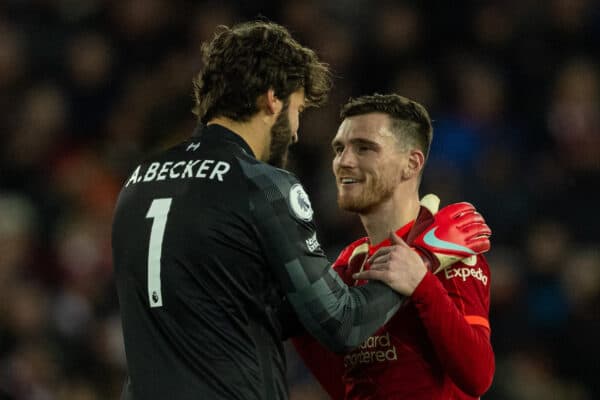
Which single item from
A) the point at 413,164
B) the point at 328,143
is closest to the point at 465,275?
the point at 413,164

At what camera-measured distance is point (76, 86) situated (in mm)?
8039

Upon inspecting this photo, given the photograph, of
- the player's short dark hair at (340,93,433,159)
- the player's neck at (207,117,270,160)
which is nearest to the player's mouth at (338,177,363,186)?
the player's short dark hair at (340,93,433,159)

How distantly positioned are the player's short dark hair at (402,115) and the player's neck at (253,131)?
73cm

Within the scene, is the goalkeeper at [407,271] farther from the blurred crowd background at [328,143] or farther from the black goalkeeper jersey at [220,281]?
the blurred crowd background at [328,143]

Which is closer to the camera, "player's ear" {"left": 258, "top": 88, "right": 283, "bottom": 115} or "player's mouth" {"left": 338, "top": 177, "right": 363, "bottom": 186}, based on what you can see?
"player's ear" {"left": 258, "top": 88, "right": 283, "bottom": 115}

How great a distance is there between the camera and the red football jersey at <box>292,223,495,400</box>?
10.8ft

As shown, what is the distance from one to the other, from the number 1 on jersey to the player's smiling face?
0.90 m

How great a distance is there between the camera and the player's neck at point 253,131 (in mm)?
3195

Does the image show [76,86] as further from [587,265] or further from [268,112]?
[268,112]

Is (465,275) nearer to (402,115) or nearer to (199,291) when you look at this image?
(402,115)

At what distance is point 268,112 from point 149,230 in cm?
53

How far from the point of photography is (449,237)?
349cm

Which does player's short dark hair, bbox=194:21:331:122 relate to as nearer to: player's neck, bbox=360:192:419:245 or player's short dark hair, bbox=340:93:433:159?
player's short dark hair, bbox=340:93:433:159

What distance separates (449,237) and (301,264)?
0.70m
